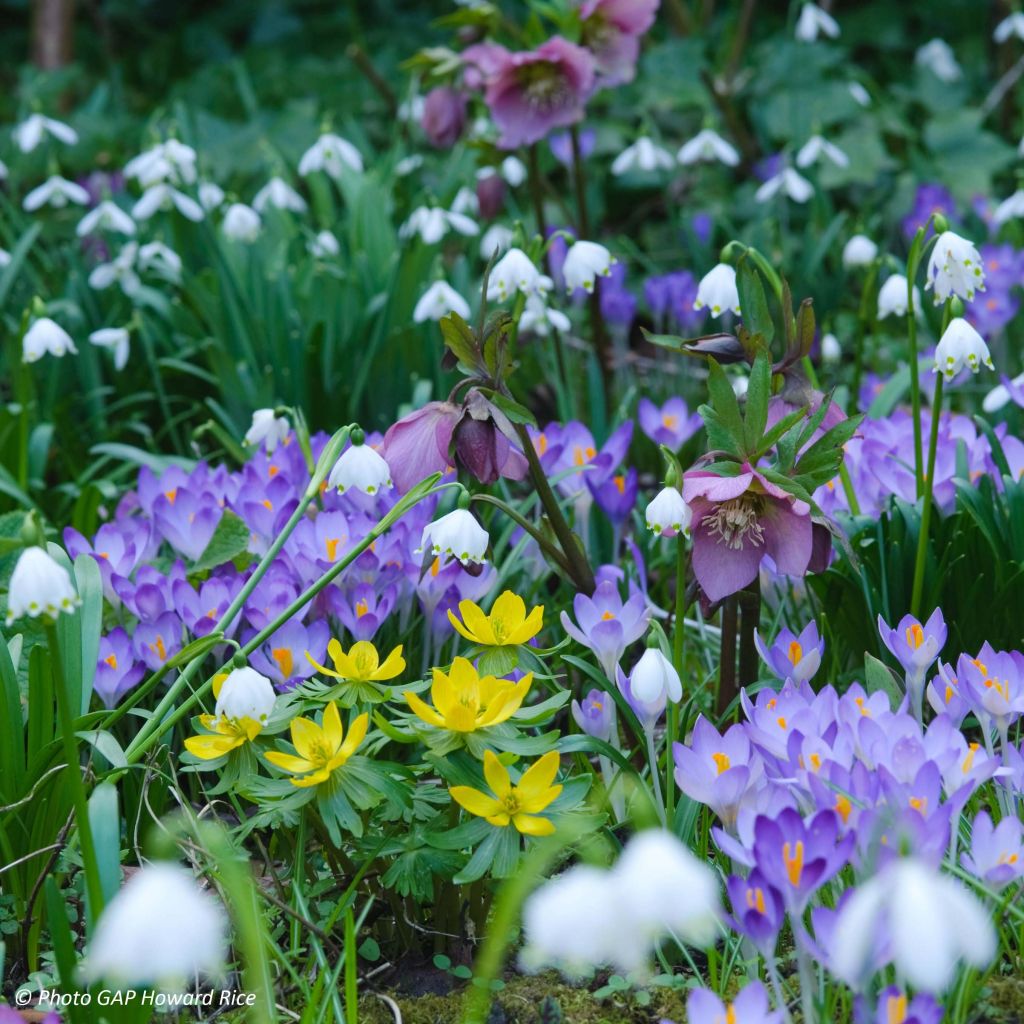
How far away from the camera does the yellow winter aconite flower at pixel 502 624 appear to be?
1.48 meters

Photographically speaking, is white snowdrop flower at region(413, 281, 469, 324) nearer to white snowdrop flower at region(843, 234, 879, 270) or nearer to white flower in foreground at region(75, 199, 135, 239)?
white flower in foreground at region(75, 199, 135, 239)

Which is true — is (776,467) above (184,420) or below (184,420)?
below

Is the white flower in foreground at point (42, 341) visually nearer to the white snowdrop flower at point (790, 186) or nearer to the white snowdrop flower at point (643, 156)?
the white snowdrop flower at point (643, 156)

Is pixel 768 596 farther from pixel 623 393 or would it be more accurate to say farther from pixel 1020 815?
pixel 623 393

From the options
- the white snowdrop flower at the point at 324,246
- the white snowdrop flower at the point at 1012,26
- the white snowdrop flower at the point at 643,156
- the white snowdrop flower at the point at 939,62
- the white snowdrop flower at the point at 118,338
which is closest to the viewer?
the white snowdrop flower at the point at 118,338

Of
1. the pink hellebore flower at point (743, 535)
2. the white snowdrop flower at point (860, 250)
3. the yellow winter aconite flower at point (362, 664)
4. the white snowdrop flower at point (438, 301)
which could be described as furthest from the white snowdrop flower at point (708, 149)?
the yellow winter aconite flower at point (362, 664)

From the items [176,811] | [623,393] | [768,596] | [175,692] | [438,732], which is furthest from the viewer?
[623,393]

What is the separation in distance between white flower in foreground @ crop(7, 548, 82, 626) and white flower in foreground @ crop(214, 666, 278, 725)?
27 centimetres

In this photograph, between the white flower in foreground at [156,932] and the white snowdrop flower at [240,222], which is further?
the white snowdrop flower at [240,222]

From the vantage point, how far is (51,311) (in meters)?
3.02

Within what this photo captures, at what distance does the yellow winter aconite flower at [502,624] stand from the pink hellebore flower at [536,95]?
1.61 m

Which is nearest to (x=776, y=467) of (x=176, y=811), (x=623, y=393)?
(x=176, y=811)

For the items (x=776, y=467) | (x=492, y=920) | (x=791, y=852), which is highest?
(x=776, y=467)

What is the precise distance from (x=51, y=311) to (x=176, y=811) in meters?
1.74
